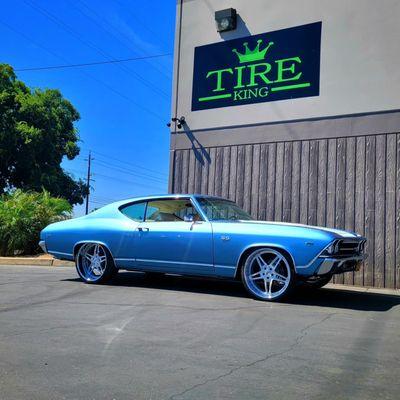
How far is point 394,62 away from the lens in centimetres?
885

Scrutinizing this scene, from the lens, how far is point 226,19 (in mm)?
10742

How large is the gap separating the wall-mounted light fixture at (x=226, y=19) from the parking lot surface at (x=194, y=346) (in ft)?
20.2

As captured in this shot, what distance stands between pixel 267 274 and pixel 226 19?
635cm

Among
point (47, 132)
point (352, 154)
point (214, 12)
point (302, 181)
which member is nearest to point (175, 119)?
point (214, 12)

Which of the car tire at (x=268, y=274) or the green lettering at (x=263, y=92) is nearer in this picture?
the car tire at (x=268, y=274)

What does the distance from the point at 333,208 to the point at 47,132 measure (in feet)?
73.1

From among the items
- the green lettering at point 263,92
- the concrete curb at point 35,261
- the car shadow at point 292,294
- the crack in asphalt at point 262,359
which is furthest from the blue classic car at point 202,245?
the green lettering at point 263,92

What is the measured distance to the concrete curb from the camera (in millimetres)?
11102

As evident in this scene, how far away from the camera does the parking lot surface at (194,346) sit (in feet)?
10.7

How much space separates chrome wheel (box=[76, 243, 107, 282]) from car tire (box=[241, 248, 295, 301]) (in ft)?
8.06

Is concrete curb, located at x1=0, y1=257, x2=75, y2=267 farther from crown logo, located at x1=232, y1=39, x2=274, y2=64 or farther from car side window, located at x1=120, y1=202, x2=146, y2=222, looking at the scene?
crown logo, located at x1=232, y1=39, x2=274, y2=64

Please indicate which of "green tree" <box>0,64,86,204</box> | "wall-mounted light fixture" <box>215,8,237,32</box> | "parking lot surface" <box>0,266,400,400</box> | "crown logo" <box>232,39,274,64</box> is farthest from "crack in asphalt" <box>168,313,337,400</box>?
"green tree" <box>0,64,86,204</box>

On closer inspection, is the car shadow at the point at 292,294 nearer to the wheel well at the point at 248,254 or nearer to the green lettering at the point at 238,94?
the wheel well at the point at 248,254

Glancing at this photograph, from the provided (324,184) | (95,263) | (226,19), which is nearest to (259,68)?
(226,19)
